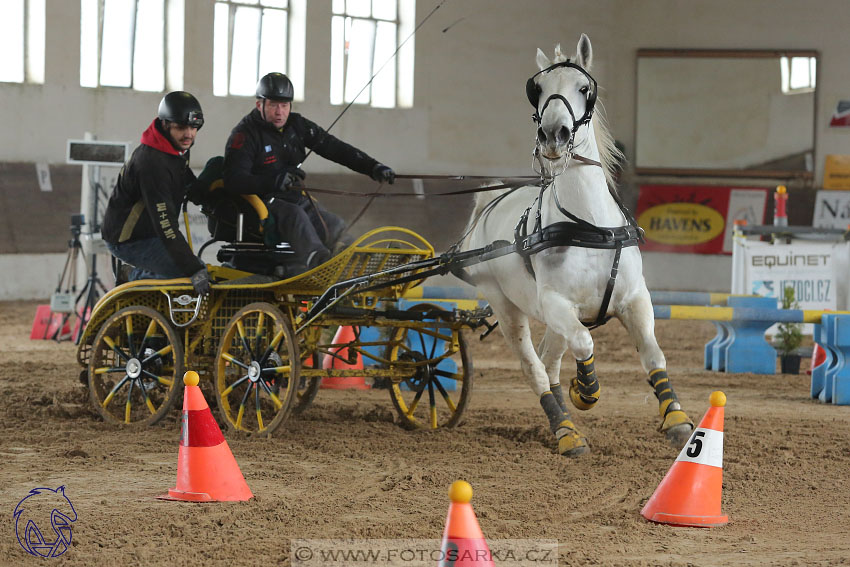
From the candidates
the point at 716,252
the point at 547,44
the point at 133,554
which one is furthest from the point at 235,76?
the point at 133,554

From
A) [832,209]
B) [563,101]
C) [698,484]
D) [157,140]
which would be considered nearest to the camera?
[698,484]

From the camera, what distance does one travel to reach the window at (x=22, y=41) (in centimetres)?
1378

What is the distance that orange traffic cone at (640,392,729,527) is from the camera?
378 cm

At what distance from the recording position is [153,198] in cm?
550

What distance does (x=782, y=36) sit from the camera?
17.2 meters

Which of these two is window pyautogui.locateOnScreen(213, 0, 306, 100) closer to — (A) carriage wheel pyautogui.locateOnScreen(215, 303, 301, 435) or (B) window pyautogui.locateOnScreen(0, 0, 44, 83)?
(B) window pyautogui.locateOnScreen(0, 0, 44, 83)

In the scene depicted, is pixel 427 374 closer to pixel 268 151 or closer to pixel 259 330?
pixel 259 330

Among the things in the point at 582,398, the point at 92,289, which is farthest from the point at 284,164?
the point at 92,289

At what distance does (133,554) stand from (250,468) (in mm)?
1415

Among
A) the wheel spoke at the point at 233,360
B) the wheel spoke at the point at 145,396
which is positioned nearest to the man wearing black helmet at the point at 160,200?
the wheel spoke at the point at 233,360

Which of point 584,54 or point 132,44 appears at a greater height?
point 132,44

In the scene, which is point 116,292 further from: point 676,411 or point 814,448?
point 814,448

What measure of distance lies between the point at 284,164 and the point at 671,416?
9.11 ft

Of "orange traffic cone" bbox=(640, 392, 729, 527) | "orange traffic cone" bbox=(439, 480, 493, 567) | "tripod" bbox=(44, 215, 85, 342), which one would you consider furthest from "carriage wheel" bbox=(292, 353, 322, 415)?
"tripod" bbox=(44, 215, 85, 342)
